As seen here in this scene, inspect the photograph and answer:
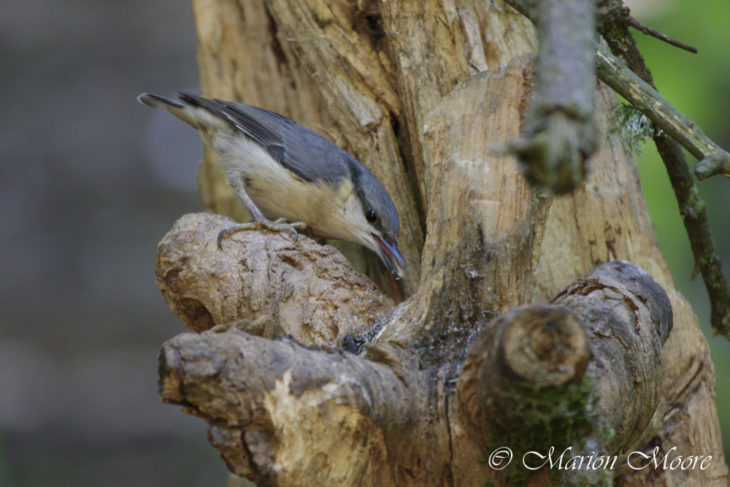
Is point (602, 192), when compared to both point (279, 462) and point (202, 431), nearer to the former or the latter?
point (279, 462)

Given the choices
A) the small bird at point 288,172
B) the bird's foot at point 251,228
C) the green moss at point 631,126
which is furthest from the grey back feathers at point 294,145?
the green moss at point 631,126

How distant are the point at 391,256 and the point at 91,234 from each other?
3581 mm

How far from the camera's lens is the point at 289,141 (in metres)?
3.07

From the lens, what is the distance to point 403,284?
2729 millimetres

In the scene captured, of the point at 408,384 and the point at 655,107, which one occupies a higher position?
the point at 655,107

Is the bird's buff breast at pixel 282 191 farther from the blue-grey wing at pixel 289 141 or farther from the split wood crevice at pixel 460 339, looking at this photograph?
the split wood crevice at pixel 460 339

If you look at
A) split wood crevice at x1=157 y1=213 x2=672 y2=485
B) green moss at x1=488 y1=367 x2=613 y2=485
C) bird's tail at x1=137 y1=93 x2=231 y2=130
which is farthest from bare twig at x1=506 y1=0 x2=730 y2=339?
bird's tail at x1=137 y1=93 x2=231 y2=130

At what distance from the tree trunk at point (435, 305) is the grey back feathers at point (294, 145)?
9 centimetres

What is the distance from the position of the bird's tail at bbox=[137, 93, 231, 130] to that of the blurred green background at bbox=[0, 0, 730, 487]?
7.54ft

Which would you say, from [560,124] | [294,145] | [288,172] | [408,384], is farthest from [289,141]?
[560,124]

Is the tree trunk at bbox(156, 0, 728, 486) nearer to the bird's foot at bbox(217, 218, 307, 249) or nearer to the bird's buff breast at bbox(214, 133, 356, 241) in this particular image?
the bird's foot at bbox(217, 218, 307, 249)

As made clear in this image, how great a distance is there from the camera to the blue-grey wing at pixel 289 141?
2.98 metres

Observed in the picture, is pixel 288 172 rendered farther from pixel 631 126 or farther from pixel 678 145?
pixel 678 145

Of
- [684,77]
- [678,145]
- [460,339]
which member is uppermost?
[684,77]
